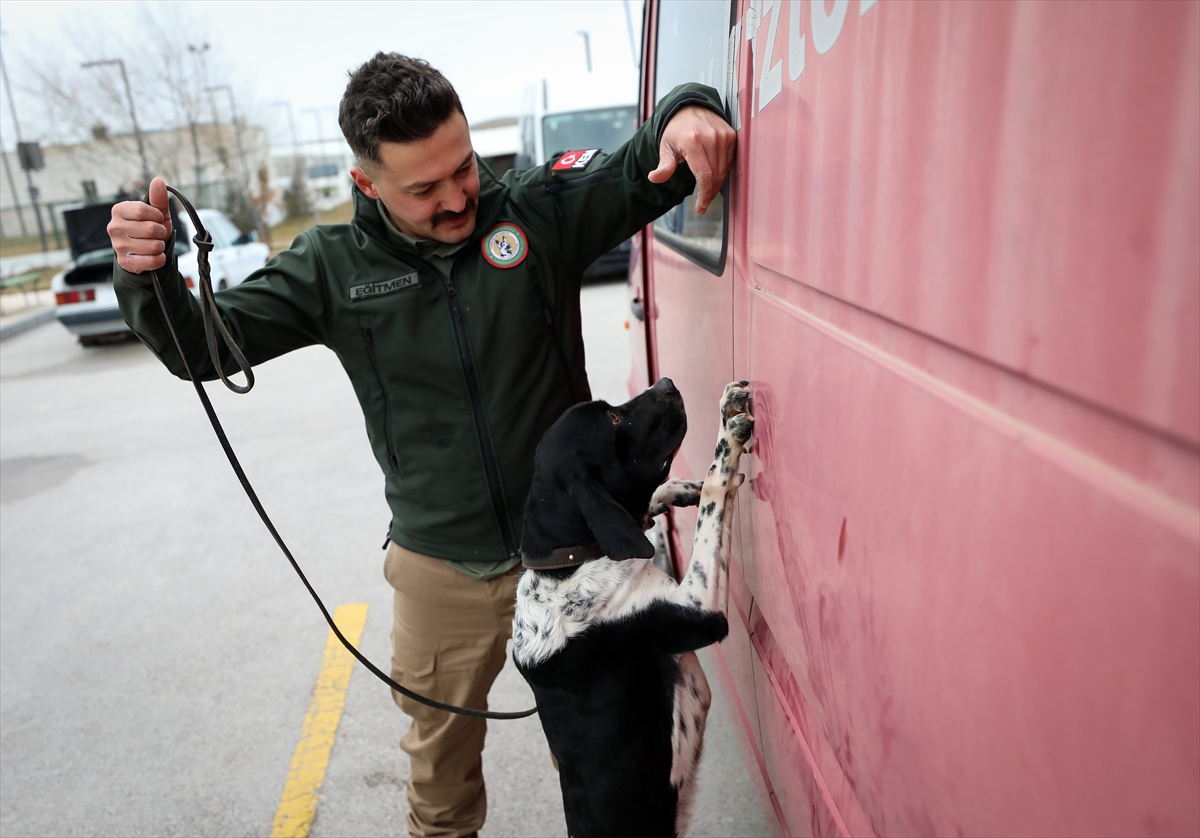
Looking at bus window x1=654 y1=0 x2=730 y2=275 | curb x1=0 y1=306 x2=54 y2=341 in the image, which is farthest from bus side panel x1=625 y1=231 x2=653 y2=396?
curb x1=0 y1=306 x2=54 y2=341

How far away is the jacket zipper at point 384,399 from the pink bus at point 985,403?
3.43 feet

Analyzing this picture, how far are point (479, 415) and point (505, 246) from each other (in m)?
0.44

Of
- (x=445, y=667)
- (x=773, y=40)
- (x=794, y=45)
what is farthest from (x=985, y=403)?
(x=445, y=667)

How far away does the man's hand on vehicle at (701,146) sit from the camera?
67.8 inches

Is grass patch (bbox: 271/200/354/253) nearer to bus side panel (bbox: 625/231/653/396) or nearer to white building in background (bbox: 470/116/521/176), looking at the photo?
white building in background (bbox: 470/116/521/176)

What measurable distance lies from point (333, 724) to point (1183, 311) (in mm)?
3500

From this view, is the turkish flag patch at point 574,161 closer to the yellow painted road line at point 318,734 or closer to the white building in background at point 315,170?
the yellow painted road line at point 318,734

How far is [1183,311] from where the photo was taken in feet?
1.96

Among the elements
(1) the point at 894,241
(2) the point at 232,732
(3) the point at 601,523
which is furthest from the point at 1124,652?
(2) the point at 232,732

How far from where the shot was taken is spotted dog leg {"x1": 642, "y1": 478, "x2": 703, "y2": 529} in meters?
2.31

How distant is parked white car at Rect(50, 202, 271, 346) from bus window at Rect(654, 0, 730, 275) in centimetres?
990

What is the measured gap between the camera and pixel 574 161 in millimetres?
2307

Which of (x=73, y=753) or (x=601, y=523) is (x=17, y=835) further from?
(x=601, y=523)

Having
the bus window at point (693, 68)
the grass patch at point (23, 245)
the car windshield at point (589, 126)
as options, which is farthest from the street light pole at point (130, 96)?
the bus window at point (693, 68)
